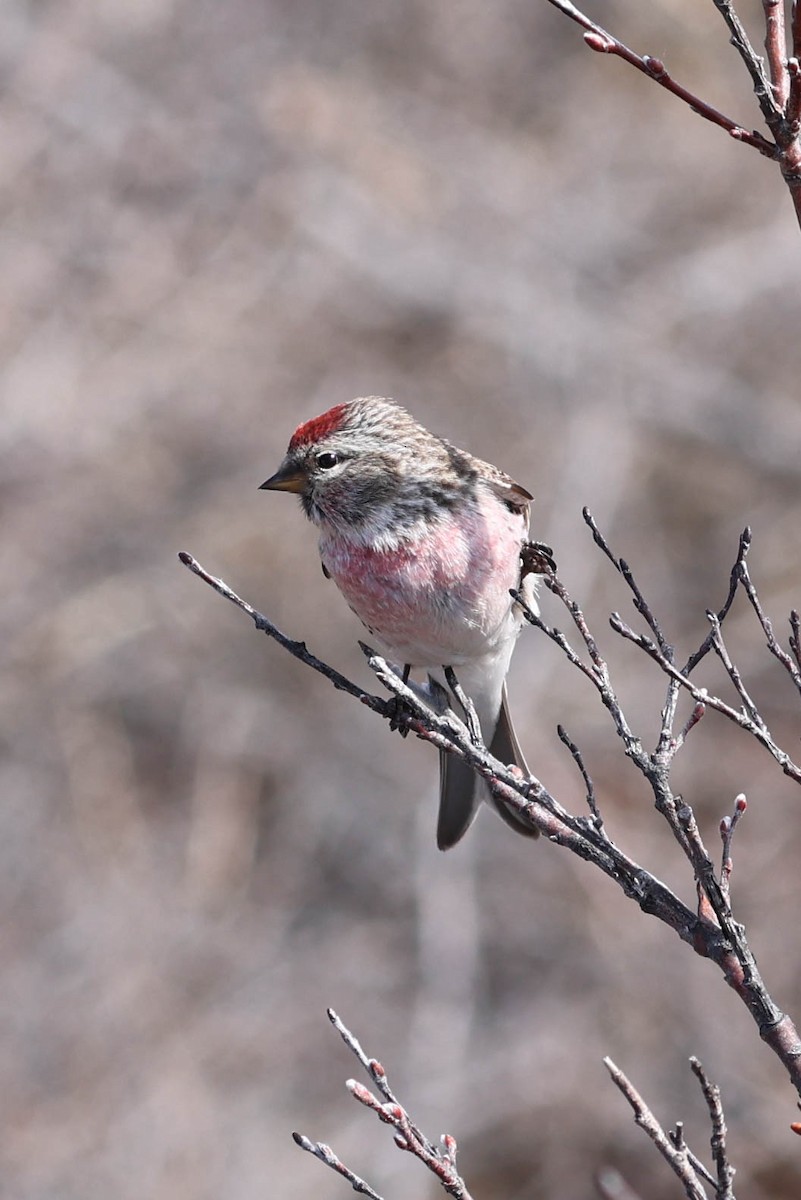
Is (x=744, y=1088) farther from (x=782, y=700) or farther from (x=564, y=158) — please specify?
(x=564, y=158)

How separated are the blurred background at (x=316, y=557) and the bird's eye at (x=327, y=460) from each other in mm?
3985

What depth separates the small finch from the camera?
407 centimetres

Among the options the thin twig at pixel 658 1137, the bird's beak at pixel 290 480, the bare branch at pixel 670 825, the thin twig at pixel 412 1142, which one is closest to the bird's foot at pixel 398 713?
the bird's beak at pixel 290 480

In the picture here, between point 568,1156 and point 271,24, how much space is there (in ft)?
25.0

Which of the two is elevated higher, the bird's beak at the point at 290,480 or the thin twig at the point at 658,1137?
the bird's beak at the point at 290,480

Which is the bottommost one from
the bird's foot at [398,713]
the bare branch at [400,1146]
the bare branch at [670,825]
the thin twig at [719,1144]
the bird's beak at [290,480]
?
the bare branch at [400,1146]

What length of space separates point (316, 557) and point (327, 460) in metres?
5.11

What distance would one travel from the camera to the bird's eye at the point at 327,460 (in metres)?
4.25

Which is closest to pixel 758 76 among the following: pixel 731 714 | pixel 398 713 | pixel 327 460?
pixel 731 714

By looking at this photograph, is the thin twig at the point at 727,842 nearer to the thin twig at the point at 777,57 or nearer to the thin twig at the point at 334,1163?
the thin twig at the point at 334,1163

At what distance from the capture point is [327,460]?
14.0 feet

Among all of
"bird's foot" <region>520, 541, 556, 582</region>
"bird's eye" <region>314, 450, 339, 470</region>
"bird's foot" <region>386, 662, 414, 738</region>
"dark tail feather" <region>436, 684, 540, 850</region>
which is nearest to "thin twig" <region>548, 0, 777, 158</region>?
"bird's foot" <region>520, 541, 556, 582</region>

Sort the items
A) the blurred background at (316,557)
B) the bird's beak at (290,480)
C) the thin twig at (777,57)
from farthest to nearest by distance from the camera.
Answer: the blurred background at (316,557), the bird's beak at (290,480), the thin twig at (777,57)

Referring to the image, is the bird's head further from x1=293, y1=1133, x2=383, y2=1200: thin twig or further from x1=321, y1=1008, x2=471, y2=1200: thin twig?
x1=293, y1=1133, x2=383, y2=1200: thin twig
